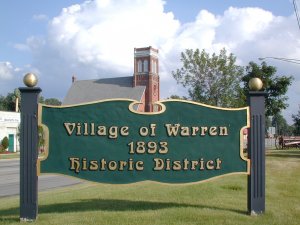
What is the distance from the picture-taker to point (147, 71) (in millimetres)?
79688

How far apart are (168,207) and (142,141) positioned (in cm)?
144

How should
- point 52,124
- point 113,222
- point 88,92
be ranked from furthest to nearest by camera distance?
point 88,92
point 52,124
point 113,222

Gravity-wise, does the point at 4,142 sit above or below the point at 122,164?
below

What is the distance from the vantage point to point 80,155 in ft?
26.0

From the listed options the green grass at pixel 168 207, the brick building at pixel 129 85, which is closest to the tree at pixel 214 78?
the green grass at pixel 168 207

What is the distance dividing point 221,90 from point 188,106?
2340 cm

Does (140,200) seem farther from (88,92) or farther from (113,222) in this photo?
(88,92)

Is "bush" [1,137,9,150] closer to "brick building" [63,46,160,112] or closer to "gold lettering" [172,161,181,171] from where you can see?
"brick building" [63,46,160,112]

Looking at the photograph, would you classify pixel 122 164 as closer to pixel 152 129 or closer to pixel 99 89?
pixel 152 129

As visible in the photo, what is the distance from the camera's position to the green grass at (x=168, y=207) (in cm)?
741

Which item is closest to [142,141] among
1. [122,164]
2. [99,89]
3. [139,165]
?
[139,165]

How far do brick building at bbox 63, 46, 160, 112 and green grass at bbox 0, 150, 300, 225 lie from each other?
211 ft

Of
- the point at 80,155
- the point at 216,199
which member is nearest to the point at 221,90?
the point at 216,199

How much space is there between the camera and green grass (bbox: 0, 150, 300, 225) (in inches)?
292
